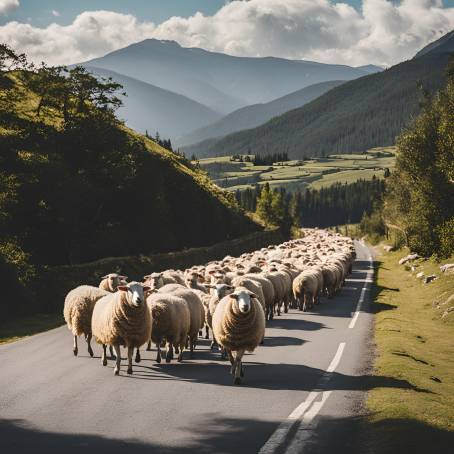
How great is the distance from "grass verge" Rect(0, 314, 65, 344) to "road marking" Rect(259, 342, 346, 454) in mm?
13603

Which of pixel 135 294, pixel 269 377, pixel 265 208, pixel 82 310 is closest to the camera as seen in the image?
pixel 269 377

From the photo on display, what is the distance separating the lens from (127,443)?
9.29 meters

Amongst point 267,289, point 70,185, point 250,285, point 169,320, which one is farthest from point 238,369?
point 70,185

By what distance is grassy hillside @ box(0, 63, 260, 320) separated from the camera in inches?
1769

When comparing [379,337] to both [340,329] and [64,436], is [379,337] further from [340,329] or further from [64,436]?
[64,436]

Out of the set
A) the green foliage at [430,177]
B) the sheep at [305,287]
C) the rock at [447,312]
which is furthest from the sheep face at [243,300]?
the green foliage at [430,177]

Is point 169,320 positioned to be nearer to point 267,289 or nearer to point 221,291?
point 221,291

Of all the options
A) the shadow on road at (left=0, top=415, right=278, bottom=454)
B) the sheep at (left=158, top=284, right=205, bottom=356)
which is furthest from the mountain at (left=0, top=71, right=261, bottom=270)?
the shadow on road at (left=0, top=415, right=278, bottom=454)

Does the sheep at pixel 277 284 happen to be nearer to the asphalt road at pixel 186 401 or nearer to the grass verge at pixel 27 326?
the asphalt road at pixel 186 401

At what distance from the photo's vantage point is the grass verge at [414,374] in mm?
9625

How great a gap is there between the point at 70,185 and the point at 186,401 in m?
36.4

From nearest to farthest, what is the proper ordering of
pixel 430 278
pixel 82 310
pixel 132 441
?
pixel 132 441
pixel 82 310
pixel 430 278

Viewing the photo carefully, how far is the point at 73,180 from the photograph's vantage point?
4675 cm

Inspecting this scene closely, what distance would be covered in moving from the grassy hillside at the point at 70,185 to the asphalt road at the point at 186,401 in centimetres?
1521
